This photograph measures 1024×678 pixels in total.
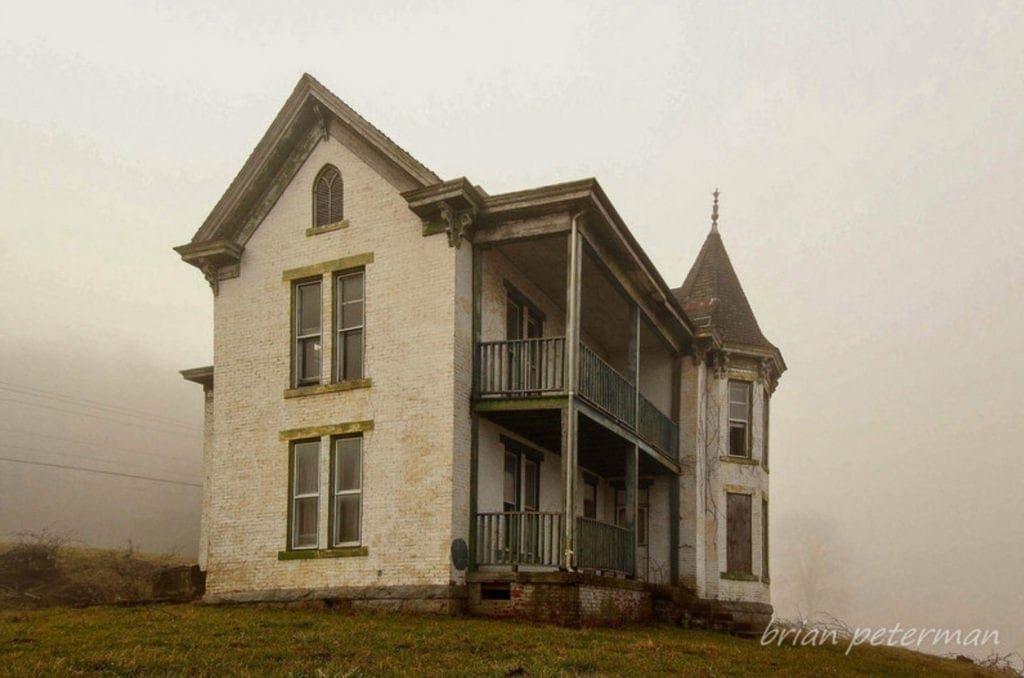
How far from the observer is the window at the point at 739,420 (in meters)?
27.9

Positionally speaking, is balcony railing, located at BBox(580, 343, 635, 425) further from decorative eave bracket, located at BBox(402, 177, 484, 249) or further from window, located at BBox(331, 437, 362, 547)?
window, located at BBox(331, 437, 362, 547)

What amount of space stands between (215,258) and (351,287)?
335 centimetres

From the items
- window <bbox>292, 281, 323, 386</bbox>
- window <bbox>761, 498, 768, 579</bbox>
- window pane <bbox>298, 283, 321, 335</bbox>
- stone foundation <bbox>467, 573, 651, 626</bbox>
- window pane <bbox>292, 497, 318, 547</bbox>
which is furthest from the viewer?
window <bbox>761, 498, 768, 579</bbox>

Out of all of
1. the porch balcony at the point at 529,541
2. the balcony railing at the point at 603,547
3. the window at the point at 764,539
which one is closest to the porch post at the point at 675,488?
the window at the point at 764,539

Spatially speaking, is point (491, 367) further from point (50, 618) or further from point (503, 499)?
point (50, 618)

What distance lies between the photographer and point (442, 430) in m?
18.2

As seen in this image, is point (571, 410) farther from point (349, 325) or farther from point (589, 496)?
point (589, 496)

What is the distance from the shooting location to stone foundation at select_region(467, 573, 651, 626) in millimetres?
17031

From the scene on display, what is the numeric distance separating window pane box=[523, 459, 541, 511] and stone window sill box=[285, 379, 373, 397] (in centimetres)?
417

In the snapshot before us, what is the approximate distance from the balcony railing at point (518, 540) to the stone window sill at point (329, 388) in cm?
A: 331

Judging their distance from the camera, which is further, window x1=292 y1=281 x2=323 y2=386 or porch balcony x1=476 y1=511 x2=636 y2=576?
window x1=292 y1=281 x2=323 y2=386

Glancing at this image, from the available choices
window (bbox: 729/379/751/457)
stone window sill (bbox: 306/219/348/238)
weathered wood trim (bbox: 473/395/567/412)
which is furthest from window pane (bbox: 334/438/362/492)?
window (bbox: 729/379/751/457)

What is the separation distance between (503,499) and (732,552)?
9185 mm

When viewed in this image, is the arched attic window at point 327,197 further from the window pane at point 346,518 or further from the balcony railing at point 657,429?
the balcony railing at point 657,429
